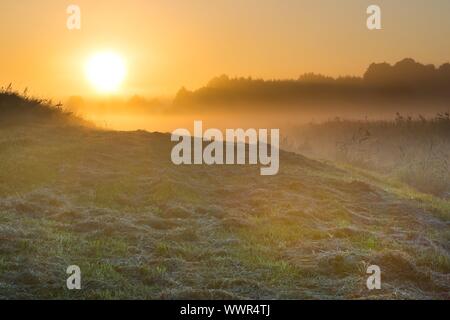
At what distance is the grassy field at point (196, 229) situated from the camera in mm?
7684

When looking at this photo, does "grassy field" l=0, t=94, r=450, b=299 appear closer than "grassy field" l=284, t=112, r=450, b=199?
Yes

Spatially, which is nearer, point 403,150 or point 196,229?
point 196,229

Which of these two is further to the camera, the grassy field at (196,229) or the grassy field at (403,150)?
the grassy field at (403,150)

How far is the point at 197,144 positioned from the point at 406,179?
276 inches

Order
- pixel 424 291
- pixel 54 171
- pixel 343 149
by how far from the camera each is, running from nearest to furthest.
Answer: pixel 424 291 < pixel 54 171 < pixel 343 149

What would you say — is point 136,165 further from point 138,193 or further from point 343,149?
point 343,149

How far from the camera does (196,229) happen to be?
10430 millimetres

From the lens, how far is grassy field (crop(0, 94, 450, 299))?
7684 millimetres

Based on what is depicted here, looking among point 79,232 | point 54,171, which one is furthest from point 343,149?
point 79,232

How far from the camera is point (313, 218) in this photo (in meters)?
11.6

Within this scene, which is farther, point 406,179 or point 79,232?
point 406,179
